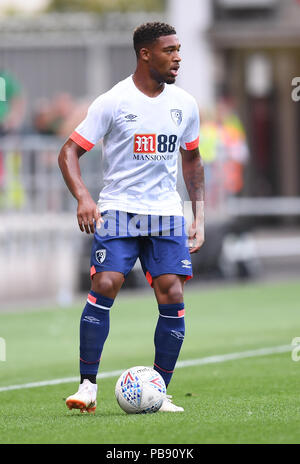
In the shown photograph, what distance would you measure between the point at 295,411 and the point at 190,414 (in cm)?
57

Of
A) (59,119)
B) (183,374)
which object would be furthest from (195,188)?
(59,119)

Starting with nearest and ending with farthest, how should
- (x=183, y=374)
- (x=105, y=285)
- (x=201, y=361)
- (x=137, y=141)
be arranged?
(x=105, y=285) < (x=137, y=141) < (x=183, y=374) < (x=201, y=361)

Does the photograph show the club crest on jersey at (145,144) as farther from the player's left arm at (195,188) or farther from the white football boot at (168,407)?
the white football boot at (168,407)

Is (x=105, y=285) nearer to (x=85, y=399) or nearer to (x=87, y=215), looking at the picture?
(x=87, y=215)

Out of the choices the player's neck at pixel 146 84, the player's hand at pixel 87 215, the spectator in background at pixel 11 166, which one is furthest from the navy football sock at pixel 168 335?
the spectator in background at pixel 11 166

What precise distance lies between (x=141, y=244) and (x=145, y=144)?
0.58 meters

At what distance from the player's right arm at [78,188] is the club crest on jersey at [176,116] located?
551mm

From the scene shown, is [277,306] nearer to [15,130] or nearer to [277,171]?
[15,130]

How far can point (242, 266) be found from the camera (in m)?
21.1

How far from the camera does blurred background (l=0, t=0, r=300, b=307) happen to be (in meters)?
18.4

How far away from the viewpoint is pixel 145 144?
290 inches

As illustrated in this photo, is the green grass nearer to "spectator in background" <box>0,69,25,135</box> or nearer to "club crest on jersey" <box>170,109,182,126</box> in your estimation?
"club crest on jersey" <box>170,109,182,126</box>

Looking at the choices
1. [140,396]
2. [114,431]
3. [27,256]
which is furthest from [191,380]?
[27,256]

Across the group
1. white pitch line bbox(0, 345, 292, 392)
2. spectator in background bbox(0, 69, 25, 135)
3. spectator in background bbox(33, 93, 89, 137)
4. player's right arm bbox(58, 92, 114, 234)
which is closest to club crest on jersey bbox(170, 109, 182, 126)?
player's right arm bbox(58, 92, 114, 234)
